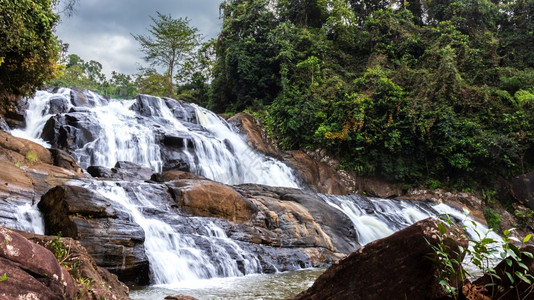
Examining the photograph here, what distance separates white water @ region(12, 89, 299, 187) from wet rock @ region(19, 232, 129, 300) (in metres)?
9.81

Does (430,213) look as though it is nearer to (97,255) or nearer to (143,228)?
(143,228)

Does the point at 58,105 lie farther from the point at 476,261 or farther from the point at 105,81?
the point at 105,81

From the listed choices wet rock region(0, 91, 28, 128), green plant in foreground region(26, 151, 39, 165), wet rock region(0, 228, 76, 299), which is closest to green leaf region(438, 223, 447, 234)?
wet rock region(0, 228, 76, 299)

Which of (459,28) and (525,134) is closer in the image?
(525,134)

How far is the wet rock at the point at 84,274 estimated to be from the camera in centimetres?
292

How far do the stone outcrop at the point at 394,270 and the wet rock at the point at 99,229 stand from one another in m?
4.01

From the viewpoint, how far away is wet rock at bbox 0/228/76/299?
195cm

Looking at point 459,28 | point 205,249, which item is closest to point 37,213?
point 205,249

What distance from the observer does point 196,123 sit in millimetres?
19031

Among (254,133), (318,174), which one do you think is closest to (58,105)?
(254,133)

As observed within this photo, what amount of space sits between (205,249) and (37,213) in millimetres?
3123

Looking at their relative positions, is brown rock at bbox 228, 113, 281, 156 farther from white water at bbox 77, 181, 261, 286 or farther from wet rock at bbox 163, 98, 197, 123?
white water at bbox 77, 181, 261, 286

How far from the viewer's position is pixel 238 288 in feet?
18.7

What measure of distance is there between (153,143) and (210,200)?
6822mm
